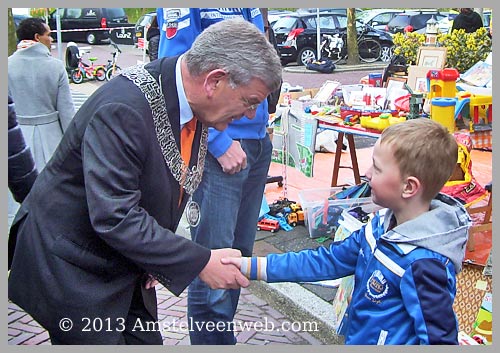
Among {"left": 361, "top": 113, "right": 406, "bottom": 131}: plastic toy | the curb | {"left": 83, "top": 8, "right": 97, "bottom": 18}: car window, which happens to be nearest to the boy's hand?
the curb

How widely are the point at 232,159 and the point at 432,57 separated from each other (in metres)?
3.01

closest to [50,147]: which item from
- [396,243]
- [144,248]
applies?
[144,248]

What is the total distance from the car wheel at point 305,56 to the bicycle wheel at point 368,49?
1.51 meters

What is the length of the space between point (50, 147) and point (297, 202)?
7.16 feet

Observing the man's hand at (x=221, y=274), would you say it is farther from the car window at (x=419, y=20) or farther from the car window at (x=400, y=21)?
the car window at (x=400, y=21)

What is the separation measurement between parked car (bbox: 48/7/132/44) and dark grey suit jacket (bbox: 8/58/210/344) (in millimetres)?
23629

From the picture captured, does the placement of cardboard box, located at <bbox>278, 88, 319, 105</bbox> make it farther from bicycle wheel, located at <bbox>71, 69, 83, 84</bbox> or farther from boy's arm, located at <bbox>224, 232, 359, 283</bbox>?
bicycle wheel, located at <bbox>71, 69, 83, 84</bbox>

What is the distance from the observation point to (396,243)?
1.89 m

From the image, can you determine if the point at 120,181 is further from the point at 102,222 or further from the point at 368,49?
the point at 368,49

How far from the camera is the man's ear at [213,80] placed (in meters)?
1.84

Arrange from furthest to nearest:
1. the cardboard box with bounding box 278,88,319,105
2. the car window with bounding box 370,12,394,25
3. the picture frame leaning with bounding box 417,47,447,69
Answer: the car window with bounding box 370,12,394,25 → the cardboard box with bounding box 278,88,319,105 → the picture frame leaning with bounding box 417,47,447,69

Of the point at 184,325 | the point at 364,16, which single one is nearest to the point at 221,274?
the point at 184,325

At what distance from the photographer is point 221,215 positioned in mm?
2715

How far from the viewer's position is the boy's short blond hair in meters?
1.91
